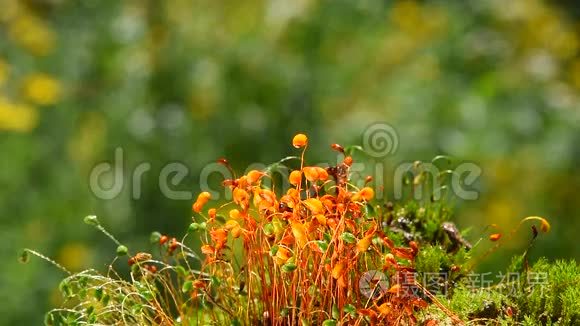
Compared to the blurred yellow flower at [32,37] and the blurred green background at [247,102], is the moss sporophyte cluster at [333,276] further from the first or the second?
the blurred yellow flower at [32,37]

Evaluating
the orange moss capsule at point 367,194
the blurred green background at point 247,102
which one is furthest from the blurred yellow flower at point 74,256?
the orange moss capsule at point 367,194

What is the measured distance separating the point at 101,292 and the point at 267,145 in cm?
219

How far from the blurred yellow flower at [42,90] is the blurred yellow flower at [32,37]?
19cm

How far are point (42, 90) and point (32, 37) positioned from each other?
330mm

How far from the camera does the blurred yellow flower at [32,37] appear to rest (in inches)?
166

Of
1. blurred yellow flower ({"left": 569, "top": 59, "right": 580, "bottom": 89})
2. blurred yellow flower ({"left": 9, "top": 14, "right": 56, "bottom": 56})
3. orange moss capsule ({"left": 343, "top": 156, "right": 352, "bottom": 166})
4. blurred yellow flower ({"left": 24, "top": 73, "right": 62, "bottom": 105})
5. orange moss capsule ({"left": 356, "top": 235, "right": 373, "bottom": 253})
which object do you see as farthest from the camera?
blurred yellow flower ({"left": 569, "top": 59, "right": 580, "bottom": 89})

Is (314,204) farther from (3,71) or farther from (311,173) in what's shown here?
(3,71)

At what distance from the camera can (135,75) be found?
410cm

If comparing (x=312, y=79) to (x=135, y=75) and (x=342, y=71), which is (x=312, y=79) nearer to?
(x=342, y=71)

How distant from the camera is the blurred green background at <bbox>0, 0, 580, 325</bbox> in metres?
3.71

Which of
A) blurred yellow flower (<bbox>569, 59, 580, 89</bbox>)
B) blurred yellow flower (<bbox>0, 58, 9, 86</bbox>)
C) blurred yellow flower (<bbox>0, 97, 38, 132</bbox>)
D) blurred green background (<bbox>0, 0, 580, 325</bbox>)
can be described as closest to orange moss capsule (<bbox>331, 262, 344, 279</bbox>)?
blurred green background (<bbox>0, 0, 580, 325</bbox>)

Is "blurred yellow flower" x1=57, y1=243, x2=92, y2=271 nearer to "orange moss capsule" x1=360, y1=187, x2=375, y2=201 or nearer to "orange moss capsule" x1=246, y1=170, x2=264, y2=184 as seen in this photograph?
"orange moss capsule" x1=246, y1=170, x2=264, y2=184

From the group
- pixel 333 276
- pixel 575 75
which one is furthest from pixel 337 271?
pixel 575 75

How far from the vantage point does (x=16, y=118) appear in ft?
12.7
